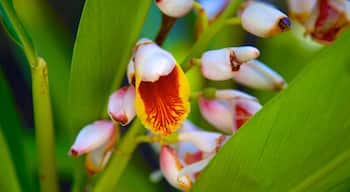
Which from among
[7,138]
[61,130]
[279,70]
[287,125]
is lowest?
[61,130]

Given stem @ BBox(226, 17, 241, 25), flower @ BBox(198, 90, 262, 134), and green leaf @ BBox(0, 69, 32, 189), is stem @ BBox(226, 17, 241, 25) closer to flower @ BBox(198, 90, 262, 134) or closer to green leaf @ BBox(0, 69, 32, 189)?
flower @ BBox(198, 90, 262, 134)

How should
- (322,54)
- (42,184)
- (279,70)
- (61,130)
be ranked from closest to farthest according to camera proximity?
(322,54) < (42,184) < (279,70) < (61,130)

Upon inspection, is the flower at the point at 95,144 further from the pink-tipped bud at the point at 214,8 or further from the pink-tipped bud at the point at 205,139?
the pink-tipped bud at the point at 214,8

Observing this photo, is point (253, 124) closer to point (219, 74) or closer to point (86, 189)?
point (219, 74)

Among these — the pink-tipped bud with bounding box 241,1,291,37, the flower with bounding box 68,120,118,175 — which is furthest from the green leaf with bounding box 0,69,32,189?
the pink-tipped bud with bounding box 241,1,291,37

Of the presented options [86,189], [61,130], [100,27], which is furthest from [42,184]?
[61,130]

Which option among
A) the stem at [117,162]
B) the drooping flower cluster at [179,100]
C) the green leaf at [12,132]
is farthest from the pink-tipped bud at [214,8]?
the green leaf at [12,132]

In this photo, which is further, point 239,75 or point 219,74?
point 239,75
